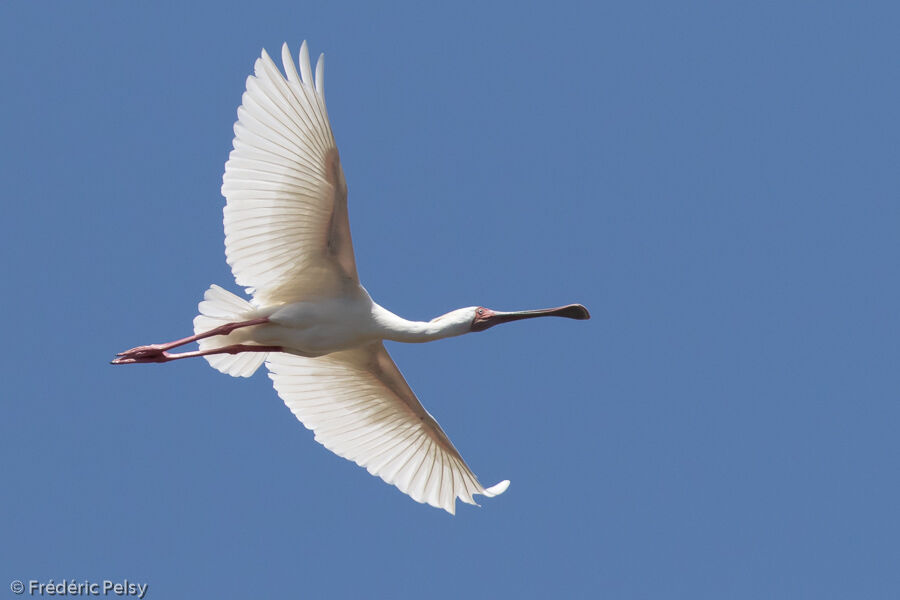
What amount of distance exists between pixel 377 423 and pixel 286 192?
3.40m

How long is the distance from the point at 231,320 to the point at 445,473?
3.22m

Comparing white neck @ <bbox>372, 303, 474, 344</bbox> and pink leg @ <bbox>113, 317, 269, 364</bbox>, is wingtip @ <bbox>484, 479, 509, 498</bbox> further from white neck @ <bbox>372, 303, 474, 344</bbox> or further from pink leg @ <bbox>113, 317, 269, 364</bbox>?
pink leg @ <bbox>113, 317, 269, 364</bbox>

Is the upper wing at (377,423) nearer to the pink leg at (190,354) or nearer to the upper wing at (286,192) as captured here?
the pink leg at (190,354)

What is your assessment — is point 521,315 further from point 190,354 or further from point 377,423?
point 190,354

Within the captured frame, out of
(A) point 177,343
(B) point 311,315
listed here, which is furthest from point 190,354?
(B) point 311,315

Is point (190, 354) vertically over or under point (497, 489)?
over

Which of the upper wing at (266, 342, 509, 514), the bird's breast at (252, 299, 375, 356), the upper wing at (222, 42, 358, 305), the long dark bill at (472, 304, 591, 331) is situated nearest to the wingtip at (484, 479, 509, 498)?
the upper wing at (266, 342, 509, 514)

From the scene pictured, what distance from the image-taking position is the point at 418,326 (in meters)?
15.8

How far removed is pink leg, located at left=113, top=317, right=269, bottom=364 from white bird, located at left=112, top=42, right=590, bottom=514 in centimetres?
1

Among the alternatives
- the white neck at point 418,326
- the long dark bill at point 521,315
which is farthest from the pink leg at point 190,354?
the long dark bill at point 521,315

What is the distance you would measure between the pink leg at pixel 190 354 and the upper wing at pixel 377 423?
1.15 meters

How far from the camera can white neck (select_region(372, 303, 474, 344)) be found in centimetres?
1563

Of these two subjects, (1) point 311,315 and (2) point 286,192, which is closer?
(2) point 286,192

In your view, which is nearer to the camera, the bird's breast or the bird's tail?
the bird's breast
